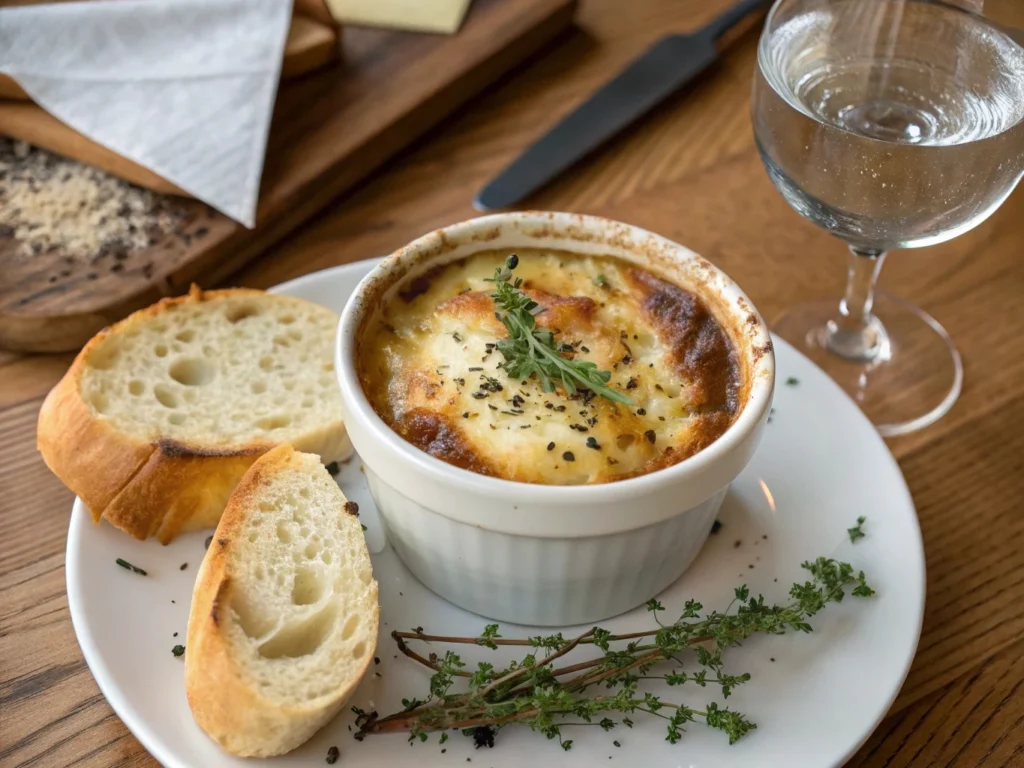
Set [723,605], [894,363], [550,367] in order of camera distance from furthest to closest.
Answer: [894,363] < [723,605] < [550,367]

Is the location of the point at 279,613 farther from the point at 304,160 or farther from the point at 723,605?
the point at 304,160

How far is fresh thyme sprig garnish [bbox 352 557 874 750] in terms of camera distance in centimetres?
145

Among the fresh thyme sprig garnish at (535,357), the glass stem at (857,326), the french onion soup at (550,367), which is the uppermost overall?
the fresh thyme sprig garnish at (535,357)

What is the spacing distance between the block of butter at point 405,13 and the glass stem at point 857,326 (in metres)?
1.36

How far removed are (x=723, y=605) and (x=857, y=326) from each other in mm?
876

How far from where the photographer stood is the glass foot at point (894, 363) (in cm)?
218

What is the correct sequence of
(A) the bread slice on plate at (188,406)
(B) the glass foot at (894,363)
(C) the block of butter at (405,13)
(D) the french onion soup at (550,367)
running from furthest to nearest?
(C) the block of butter at (405,13), (B) the glass foot at (894,363), (A) the bread slice on plate at (188,406), (D) the french onion soup at (550,367)

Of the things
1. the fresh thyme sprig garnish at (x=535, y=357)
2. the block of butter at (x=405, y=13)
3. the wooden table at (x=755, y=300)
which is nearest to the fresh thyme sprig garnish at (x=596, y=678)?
the wooden table at (x=755, y=300)

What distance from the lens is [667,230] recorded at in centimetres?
254

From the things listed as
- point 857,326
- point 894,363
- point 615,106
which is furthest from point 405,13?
point 894,363

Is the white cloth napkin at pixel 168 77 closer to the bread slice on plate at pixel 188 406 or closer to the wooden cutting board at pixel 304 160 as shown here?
the wooden cutting board at pixel 304 160

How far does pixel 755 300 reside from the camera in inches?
95.0

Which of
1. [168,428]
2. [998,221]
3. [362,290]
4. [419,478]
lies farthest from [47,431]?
[998,221]

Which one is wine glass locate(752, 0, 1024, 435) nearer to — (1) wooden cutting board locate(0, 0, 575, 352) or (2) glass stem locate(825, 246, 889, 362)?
(2) glass stem locate(825, 246, 889, 362)
